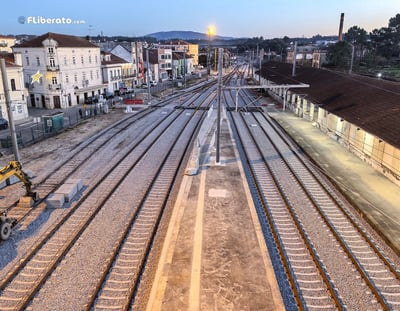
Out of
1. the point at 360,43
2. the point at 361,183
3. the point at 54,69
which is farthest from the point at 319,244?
the point at 360,43

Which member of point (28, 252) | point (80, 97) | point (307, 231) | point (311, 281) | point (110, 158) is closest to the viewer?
point (311, 281)

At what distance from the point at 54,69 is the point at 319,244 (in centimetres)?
4652

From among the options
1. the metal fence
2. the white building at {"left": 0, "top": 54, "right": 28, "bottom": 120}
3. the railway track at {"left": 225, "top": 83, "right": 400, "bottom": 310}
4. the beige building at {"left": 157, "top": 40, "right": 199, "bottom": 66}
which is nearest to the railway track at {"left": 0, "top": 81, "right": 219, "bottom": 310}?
the metal fence

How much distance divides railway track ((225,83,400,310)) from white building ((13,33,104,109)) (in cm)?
3705

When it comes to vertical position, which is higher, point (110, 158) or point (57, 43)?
point (57, 43)

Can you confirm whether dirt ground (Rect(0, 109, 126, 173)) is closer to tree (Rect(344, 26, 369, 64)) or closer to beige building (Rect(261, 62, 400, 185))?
beige building (Rect(261, 62, 400, 185))

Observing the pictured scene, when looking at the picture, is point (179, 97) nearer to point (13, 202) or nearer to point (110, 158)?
point (110, 158)

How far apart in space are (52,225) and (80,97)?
43.5 metres

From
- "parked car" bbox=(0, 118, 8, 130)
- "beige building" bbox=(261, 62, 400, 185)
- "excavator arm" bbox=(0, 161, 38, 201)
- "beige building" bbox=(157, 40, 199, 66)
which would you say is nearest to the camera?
"excavator arm" bbox=(0, 161, 38, 201)

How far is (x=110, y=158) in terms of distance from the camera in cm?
2622

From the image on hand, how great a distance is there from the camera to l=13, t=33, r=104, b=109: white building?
4891 cm

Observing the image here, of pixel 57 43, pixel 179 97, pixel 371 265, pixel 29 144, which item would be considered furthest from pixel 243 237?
pixel 179 97

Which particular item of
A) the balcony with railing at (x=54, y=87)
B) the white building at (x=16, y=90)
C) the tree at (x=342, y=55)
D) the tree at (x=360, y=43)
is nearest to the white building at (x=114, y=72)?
the balcony with railing at (x=54, y=87)

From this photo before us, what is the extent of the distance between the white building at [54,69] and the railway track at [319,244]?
3705 centimetres
